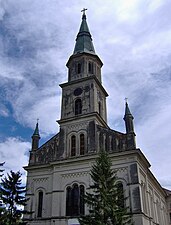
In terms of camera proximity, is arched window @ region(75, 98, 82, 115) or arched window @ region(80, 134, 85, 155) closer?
arched window @ region(80, 134, 85, 155)

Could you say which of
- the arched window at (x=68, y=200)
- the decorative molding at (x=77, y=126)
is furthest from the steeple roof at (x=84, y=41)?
the arched window at (x=68, y=200)

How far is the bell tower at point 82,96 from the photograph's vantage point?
106 feet

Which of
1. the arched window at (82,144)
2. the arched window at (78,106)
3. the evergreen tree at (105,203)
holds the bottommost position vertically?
the evergreen tree at (105,203)

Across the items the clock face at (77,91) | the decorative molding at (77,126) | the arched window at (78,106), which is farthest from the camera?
the clock face at (77,91)

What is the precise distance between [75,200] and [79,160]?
4.11 m

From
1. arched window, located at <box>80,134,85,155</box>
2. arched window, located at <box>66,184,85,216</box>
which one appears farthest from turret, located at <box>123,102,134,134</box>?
arched window, located at <box>66,184,85,216</box>

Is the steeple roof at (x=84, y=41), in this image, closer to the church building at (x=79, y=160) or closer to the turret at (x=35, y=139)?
the church building at (x=79, y=160)

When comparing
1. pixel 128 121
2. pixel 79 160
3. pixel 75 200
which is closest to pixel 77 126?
pixel 79 160

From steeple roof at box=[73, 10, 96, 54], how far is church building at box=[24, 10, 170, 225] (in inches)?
112

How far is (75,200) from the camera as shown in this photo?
94.1 feet

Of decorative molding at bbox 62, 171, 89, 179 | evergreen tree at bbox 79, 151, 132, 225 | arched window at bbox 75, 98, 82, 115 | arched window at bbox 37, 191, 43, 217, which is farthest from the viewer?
arched window at bbox 75, 98, 82, 115

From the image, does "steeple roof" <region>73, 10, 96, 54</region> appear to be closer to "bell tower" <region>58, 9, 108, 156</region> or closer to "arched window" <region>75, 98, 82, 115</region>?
"bell tower" <region>58, 9, 108, 156</region>

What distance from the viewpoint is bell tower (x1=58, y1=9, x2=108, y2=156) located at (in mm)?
32281

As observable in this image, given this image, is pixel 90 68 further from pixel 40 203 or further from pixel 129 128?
pixel 40 203
